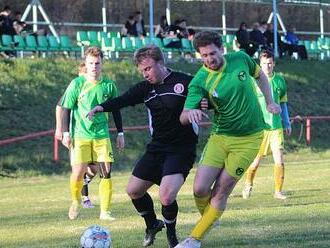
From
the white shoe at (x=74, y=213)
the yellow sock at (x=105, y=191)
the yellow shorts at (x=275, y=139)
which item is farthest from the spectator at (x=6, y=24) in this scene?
the yellow sock at (x=105, y=191)

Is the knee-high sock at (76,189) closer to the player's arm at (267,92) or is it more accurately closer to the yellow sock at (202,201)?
the yellow sock at (202,201)

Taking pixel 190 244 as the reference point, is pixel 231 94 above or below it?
above

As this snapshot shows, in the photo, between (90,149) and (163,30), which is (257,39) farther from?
(90,149)

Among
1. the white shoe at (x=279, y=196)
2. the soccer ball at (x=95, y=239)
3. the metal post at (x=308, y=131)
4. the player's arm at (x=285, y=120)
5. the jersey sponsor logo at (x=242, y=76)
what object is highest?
the jersey sponsor logo at (x=242, y=76)

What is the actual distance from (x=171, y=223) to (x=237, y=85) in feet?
4.81

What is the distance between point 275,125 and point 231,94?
5146mm

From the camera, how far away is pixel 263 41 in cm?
3066

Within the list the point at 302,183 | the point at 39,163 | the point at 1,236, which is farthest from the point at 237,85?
the point at 39,163

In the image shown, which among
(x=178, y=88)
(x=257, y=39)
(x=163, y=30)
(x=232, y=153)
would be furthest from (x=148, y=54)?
(x=257, y=39)

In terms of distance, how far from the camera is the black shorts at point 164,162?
8477 mm

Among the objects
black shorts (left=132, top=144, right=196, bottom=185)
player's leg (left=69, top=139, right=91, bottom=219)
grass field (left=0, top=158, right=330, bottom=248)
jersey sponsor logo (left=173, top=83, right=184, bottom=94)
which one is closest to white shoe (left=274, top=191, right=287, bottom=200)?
grass field (left=0, top=158, right=330, bottom=248)

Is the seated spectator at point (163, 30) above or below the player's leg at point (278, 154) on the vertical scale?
above

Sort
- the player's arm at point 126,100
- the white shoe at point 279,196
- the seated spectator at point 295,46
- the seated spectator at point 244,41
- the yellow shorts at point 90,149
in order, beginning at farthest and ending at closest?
the seated spectator at point 295,46 < the seated spectator at point 244,41 < the white shoe at point 279,196 < the yellow shorts at point 90,149 < the player's arm at point 126,100

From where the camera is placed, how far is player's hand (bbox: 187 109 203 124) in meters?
7.56
